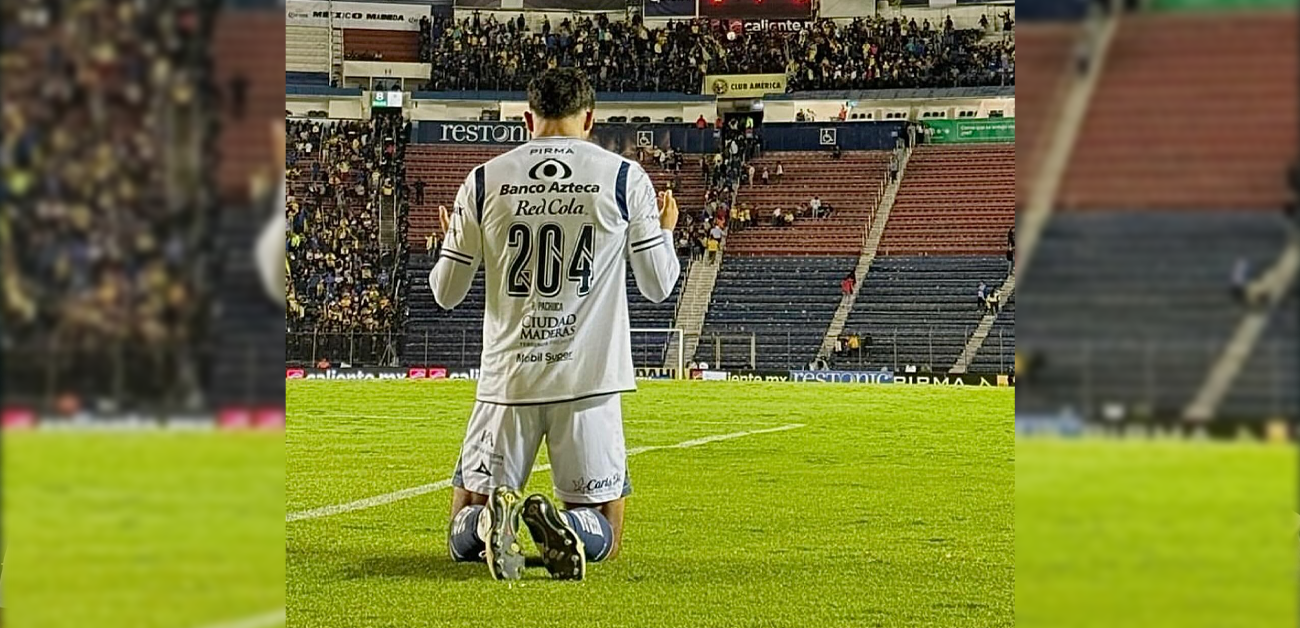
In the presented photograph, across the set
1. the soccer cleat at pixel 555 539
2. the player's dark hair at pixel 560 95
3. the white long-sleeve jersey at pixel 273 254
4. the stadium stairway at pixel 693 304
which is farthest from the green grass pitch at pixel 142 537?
the stadium stairway at pixel 693 304

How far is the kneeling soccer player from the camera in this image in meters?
3.30

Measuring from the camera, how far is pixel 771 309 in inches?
715

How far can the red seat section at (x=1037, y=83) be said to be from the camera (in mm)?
1028

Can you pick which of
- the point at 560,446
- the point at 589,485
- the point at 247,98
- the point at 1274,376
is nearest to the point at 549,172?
the point at 560,446

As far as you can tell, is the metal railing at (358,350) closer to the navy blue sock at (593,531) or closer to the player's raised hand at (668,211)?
the navy blue sock at (593,531)

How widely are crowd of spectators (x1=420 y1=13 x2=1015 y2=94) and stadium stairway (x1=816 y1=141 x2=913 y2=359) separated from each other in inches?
89.4

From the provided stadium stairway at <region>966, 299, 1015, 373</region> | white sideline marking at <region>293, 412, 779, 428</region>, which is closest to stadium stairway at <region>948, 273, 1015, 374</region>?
stadium stairway at <region>966, 299, 1015, 373</region>

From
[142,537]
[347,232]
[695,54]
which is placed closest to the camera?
[142,537]

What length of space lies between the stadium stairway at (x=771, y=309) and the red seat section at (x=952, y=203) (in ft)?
3.26

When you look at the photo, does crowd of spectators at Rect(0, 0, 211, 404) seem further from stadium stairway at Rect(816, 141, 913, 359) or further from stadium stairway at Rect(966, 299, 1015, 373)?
stadium stairway at Rect(816, 141, 913, 359)

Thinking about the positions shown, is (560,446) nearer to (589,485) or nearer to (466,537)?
(589,485)

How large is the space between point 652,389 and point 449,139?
7095 millimetres

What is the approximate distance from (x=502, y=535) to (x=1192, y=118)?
97.4 inches

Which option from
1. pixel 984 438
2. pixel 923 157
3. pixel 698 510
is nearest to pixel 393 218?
pixel 923 157
